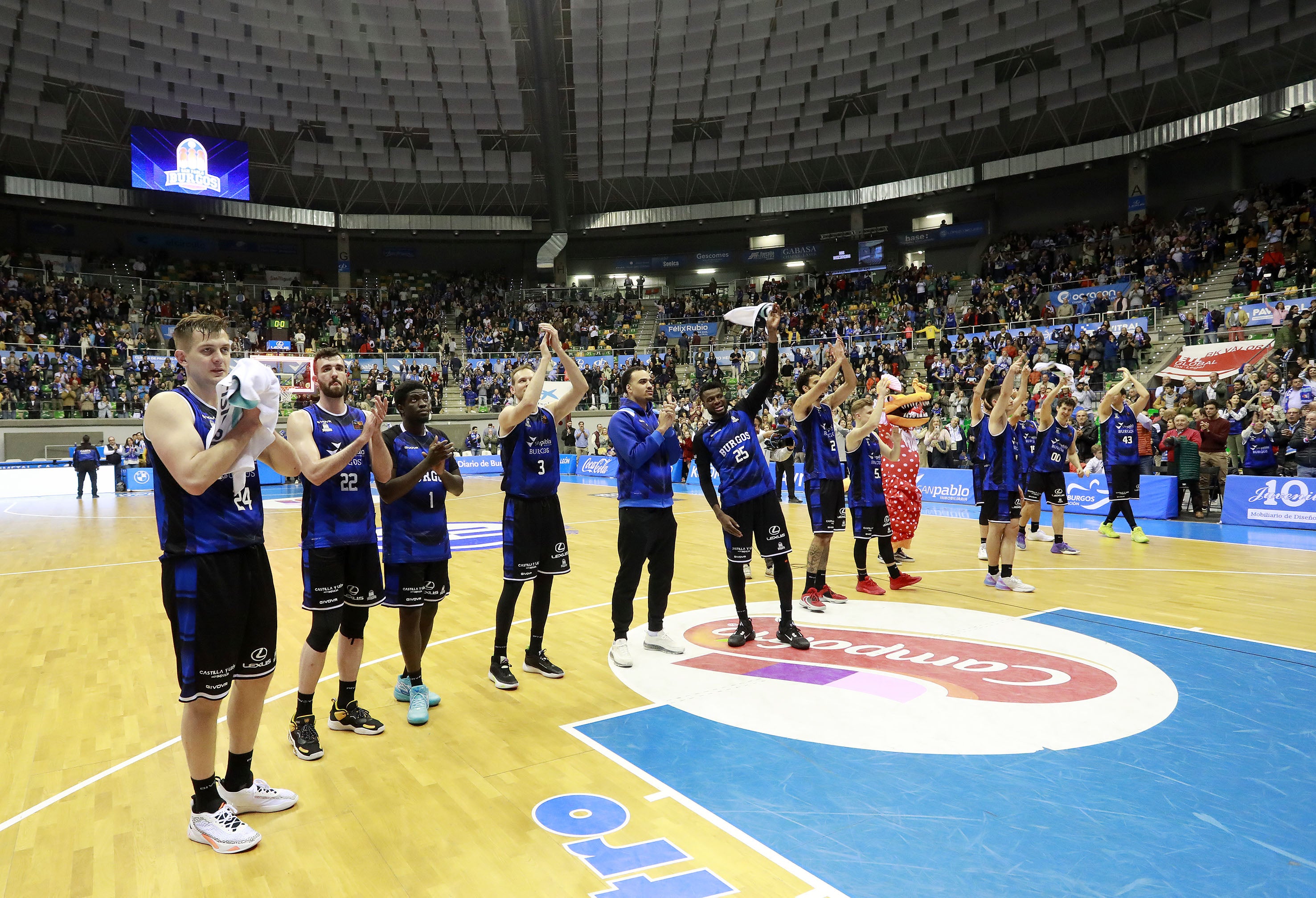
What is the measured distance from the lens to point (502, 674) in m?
5.40

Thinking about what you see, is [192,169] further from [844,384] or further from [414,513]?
[414,513]

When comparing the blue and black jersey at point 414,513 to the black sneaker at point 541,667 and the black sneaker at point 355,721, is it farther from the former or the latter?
the black sneaker at point 541,667

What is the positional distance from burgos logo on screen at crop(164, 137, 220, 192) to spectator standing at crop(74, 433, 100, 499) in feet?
49.1

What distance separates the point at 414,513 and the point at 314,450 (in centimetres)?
81

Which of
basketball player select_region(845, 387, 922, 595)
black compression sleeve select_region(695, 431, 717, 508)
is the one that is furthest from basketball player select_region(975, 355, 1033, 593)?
Result: black compression sleeve select_region(695, 431, 717, 508)

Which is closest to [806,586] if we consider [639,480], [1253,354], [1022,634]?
[1022,634]

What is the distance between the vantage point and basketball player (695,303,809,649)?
20.2 ft

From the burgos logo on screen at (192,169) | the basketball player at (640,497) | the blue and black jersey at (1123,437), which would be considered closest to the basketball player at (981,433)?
the blue and black jersey at (1123,437)

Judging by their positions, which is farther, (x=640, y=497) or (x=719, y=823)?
(x=640, y=497)

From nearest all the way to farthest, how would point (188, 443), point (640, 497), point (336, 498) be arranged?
point (188, 443)
point (336, 498)
point (640, 497)

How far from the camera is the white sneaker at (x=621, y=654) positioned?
18.8ft

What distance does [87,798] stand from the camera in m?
3.90

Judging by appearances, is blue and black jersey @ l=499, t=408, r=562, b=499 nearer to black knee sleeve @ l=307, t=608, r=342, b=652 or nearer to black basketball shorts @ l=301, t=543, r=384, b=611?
black basketball shorts @ l=301, t=543, r=384, b=611

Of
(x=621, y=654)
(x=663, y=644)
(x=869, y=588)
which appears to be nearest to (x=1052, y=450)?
(x=869, y=588)
